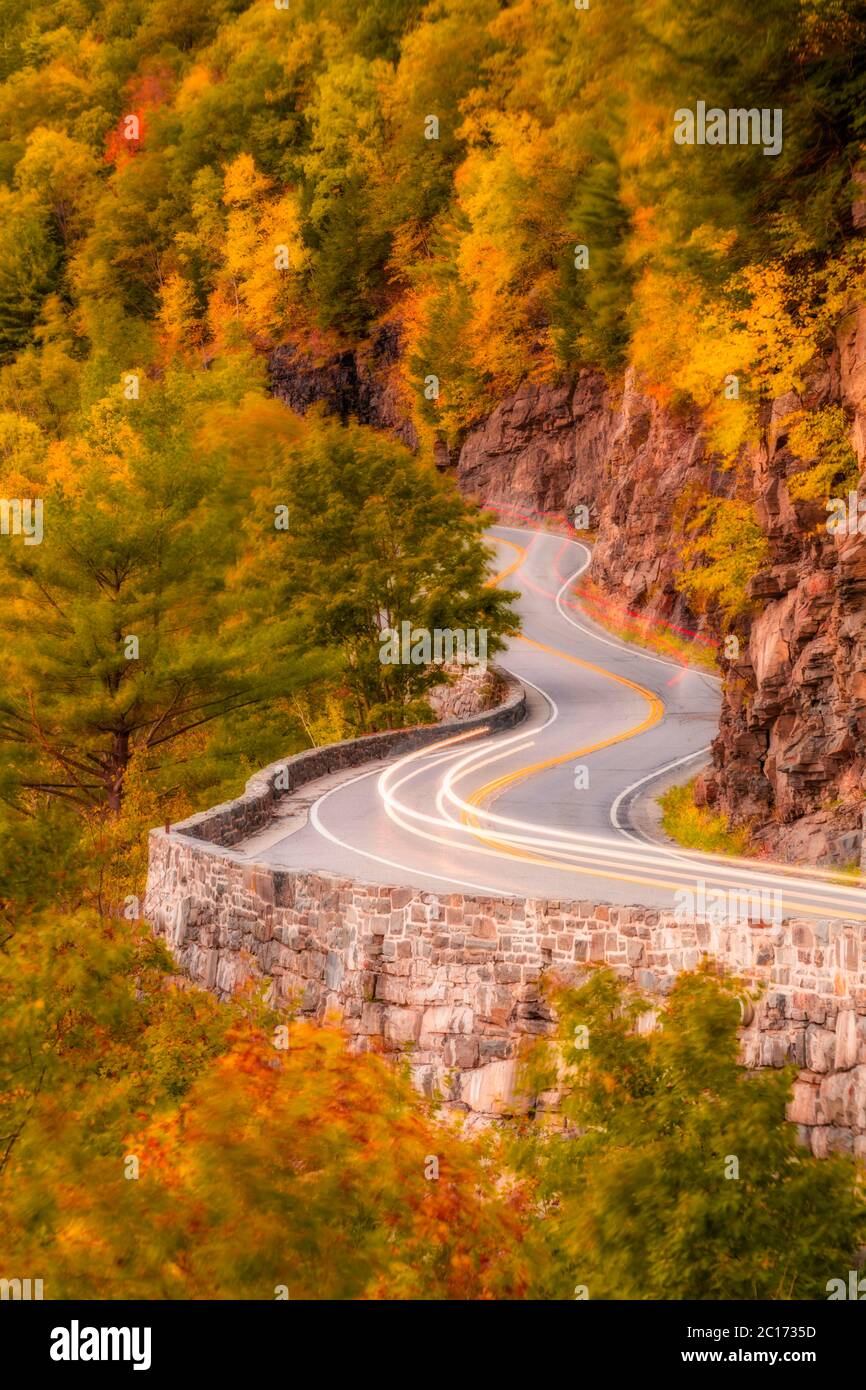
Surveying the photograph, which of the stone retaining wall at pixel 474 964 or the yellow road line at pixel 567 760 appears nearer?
the stone retaining wall at pixel 474 964

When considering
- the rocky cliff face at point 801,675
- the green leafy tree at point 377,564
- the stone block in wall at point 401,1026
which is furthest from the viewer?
the green leafy tree at point 377,564

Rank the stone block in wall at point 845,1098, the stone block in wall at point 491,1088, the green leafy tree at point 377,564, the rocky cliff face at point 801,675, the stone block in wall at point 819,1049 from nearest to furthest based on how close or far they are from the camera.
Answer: the stone block in wall at point 845,1098 < the stone block in wall at point 819,1049 < the stone block in wall at point 491,1088 < the rocky cliff face at point 801,675 < the green leafy tree at point 377,564

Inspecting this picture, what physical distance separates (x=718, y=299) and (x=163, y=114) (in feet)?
264

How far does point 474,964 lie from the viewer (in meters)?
14.3

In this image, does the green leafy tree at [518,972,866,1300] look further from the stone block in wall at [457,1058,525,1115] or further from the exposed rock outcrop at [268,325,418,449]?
the exposed rock outcrop at [268,325,418,449]

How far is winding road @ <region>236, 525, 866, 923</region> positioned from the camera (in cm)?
1689

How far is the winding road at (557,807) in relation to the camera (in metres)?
16.9

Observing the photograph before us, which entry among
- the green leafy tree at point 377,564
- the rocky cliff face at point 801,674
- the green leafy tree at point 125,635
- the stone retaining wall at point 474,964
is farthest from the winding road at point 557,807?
the green leafy tree at point 125,635

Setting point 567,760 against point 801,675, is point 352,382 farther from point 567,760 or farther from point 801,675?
point 801,675

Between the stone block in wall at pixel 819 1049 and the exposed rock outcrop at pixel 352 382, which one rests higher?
the exposed rock outcrop at pixel 352 382

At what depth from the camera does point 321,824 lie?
23.3m

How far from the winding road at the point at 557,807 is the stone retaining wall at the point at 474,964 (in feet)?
2.59

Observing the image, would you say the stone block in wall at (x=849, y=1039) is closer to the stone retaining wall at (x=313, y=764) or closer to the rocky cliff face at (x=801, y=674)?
the rocky cliff face at (x=801, y=674)
